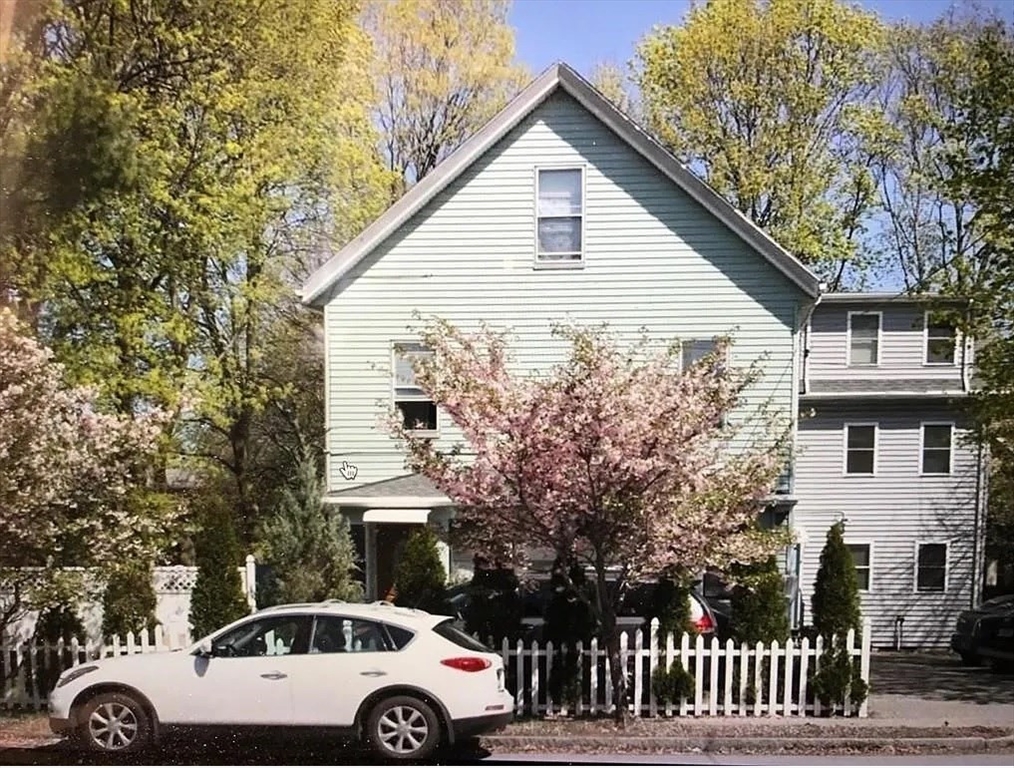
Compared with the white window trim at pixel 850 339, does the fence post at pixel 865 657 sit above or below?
below

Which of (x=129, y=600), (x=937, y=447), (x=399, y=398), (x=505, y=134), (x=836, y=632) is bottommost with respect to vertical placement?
(x=836, y=632)

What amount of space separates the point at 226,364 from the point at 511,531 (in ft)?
3.39

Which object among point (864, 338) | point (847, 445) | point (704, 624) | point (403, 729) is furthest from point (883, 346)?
point (403, 729)

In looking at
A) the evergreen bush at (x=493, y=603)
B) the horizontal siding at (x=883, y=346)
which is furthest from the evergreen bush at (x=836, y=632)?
the evergreen bush at (x=493, y=603)

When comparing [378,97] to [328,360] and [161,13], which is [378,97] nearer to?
[161,13]

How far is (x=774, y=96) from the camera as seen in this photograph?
76.3 inches

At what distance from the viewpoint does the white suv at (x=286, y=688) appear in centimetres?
187

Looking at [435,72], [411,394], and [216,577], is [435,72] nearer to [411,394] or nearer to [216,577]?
[411,394]

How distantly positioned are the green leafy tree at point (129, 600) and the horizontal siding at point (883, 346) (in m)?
2.05

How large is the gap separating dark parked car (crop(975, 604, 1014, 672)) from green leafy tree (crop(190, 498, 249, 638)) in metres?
2.13

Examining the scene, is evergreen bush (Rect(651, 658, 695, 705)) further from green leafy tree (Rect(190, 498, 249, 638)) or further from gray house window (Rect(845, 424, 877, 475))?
green leafy tree (Rect(190, 498, 249, 638))

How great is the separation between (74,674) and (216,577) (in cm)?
42

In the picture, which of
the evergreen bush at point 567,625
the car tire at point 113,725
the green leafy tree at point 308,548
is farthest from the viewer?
the evergreen bush at point 567,625

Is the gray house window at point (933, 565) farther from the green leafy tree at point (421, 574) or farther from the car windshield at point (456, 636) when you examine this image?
the green leafy tree at point (421, 574)
